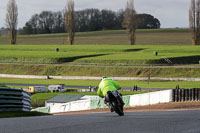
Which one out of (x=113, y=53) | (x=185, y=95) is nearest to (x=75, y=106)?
(x=185, y=95)

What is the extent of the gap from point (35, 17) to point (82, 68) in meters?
115

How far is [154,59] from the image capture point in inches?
2598

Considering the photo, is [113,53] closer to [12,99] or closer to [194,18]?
[194,18]

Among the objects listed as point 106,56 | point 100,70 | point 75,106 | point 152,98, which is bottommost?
point 75,106

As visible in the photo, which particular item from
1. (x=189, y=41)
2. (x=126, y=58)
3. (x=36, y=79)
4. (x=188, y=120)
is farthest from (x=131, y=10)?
(x=188, y=120)

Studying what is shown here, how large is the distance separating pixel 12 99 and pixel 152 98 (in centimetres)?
1016

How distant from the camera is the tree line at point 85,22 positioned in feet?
553

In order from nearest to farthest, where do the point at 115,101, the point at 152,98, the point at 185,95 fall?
the point at 115,101, the point at 185,95, the point at 152,98

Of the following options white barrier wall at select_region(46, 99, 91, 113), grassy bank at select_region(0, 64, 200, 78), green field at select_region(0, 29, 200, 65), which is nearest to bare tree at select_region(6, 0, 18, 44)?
green field at select_region(0, 29, 200, 65)

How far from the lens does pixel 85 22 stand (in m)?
172

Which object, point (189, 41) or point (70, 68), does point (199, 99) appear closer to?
point (70, 68)

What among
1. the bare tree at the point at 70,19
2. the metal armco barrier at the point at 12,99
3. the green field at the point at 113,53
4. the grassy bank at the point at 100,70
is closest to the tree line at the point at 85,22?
the green field at the point at 113,53

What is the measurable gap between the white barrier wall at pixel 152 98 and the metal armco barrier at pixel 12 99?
886 centimetres

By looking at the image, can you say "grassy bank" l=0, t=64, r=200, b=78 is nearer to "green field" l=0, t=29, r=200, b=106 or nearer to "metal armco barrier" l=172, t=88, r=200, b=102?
"green field" l=0, t=29, r=200, b=106
